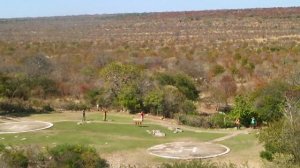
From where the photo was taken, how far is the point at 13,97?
4575 cm

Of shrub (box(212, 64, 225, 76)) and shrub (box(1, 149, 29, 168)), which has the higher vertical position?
shrub (box(212, 64, 225, 76))

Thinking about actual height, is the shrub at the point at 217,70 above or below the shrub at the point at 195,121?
above

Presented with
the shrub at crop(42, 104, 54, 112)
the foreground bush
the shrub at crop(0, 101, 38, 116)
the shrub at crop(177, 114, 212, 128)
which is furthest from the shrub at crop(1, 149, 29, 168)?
the shrub at crop(42, 104, 54, 112)

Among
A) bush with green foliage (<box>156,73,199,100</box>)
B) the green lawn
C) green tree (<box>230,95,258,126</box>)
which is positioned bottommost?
the green lawn

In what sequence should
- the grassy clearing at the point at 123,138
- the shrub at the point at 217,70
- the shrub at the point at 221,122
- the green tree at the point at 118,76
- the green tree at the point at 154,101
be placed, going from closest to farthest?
the grassy clearing at the point at 123,138
the shrub at the point at 221,122
the green tree at the point at 154,101
the green tree at the point at 118,76
the shrub at the point at 217,70

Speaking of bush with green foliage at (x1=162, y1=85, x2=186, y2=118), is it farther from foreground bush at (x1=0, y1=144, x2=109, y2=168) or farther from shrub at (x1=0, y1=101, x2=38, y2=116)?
foreground bush at (x1=0, y1=144, x2=109, y2=168)

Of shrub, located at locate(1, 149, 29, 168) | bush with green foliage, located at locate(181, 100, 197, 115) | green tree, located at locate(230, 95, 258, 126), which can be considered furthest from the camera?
bush with green foliage, located at locate(181, 100, 197, 115)

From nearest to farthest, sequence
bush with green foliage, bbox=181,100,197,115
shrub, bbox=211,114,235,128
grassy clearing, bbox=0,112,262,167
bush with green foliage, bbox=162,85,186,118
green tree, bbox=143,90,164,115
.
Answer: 1. grassy clearing, bbox=0,112,262,167
2. shrub, bbox=211,114,235,128
3. bush with green foliage, bbox=181,100,197,115
4. bush with green foliage, bbox=162,85,186,118
5. green tree, bbox=143,90,164,115

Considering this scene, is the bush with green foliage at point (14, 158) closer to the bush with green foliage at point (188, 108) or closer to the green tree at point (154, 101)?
the green tree at point (154, 101)

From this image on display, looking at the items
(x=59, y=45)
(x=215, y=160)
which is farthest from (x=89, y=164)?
(x=59, y=45)

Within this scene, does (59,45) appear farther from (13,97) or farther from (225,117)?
(225,117)

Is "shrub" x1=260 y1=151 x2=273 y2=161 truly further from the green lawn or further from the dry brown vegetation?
the dry brown vegetation

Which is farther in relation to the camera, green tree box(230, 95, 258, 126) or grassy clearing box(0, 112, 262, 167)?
green tree box(230, 95, 258, 126)

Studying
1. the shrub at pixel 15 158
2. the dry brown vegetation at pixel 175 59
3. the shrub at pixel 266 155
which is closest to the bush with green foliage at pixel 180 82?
the dry brown vegetation at pixel 175 59
